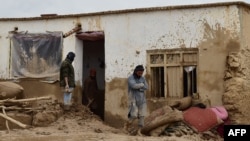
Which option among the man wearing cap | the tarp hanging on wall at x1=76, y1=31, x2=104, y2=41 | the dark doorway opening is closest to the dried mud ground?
the man wearing cap

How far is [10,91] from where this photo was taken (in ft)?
48.9

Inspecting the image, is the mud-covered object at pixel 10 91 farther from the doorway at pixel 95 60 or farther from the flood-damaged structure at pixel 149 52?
the doorway at pixel 95 60

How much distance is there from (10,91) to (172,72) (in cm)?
458

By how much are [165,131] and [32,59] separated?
5.62 m

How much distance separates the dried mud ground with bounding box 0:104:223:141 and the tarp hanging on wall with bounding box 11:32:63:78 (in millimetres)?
1878

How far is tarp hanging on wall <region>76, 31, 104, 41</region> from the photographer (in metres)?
16.0

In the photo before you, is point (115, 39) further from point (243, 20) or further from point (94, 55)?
point (243, 20)

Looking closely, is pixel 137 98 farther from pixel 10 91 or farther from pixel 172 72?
pixel 10 91

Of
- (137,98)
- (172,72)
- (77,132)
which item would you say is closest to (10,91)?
(77,132)

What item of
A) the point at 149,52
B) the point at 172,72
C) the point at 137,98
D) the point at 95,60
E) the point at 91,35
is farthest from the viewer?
the point at 95,60

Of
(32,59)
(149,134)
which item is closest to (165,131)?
(149,134)

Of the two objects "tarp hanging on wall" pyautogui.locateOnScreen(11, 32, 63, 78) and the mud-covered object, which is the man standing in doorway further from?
"tarp hanging on wall" pyautogui.locateOnScreen(11, 32, 63, 78)

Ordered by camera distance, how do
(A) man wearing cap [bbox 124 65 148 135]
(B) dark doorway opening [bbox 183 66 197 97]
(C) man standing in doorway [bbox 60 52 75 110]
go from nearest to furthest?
(A) man wearing cap [bbox 124 65 148 135] → (C) man standing in doorway [bbox 60 52 75 110] → (B) dark doorway opening [bbox 183 66 197 97]

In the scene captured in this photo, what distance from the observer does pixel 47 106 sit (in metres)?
14.5
